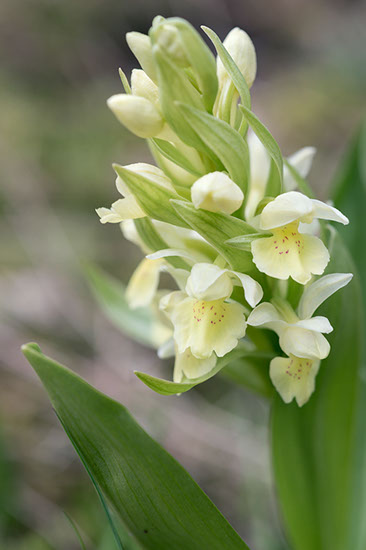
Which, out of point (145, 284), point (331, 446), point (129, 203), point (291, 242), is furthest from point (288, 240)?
point (331, 446)

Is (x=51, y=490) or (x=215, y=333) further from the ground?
(x=215, y=333)

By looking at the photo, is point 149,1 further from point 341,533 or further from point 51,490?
point 341,533

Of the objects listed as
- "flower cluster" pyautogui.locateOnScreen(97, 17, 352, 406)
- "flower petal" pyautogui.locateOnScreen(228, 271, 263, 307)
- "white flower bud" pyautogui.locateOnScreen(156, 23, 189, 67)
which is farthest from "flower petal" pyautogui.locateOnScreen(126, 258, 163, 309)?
"white flower bud" pyautogui.locateOnScreen(156, 23, 189, 67)

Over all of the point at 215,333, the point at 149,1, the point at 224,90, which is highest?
the point at 149,1

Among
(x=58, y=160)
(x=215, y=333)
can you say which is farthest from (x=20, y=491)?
(x=58, y=160)

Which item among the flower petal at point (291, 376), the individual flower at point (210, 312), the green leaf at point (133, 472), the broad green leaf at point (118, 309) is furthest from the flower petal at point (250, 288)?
the broad green leaf at point (118, 309)

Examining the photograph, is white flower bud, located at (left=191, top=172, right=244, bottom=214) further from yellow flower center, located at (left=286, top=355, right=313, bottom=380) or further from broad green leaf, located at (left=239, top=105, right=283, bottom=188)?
yellow flower center, located at (left=286, top=355, right=313, bottom=380)
